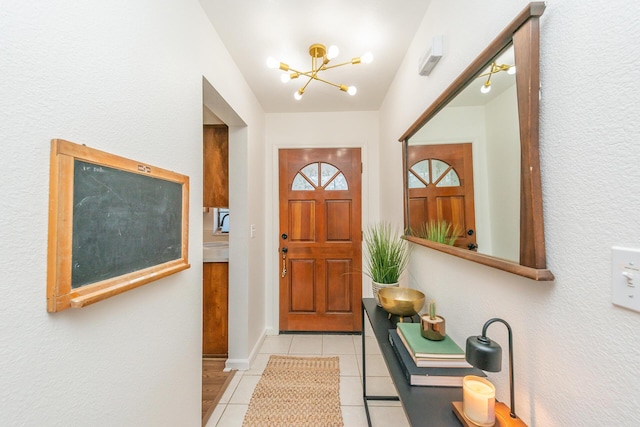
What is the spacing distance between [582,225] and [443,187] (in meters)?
0.74

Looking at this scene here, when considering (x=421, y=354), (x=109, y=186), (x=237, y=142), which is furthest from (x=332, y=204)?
(x=109, y=186)

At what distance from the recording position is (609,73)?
55 centimetres

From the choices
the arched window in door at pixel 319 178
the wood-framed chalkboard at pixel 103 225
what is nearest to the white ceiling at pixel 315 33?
the arched window in door at pixel 319 178

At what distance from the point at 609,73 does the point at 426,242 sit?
1040 millimetres

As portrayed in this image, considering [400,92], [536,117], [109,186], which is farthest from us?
[400,92]

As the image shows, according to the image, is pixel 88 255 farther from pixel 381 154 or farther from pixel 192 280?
pixel 381 154

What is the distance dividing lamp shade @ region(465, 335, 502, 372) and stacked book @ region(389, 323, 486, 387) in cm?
31

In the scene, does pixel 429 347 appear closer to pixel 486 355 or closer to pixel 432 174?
pixel 486 355

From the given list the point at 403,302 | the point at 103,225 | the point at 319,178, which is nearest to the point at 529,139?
the point at 403,302

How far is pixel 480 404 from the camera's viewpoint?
2.43 feet

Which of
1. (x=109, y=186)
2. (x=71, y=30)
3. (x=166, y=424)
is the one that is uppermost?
(x=71, y=30)

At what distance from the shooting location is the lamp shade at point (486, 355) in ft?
2.23

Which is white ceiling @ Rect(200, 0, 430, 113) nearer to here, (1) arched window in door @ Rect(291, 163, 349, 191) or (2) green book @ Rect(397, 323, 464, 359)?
(1) arched window in door @ Rect(291, 163, 349, 191)

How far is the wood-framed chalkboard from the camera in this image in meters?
0.66
